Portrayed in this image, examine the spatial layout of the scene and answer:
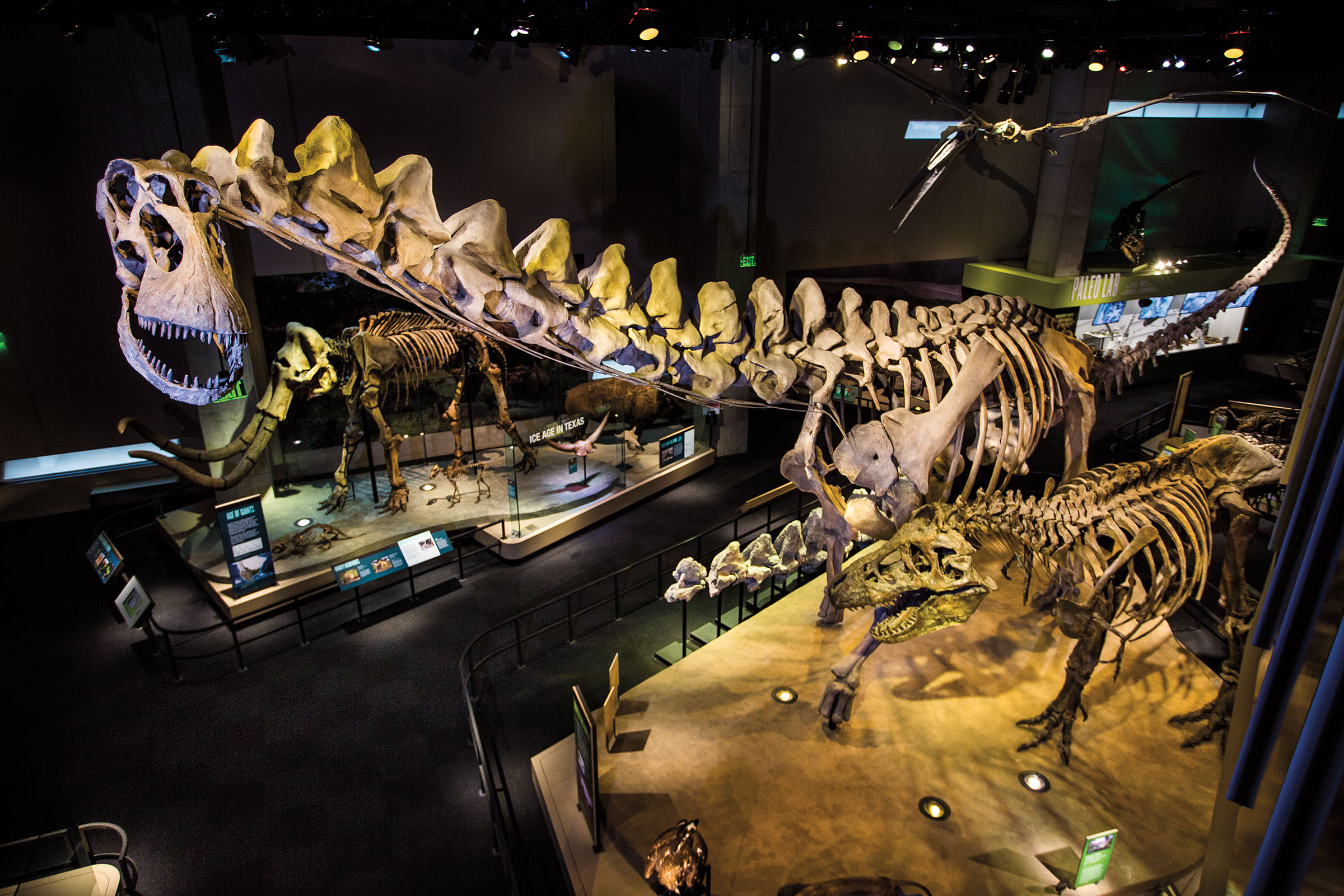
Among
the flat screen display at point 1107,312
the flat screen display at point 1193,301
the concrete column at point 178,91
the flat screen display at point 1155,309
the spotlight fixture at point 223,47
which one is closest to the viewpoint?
the concrete column at point 178,91

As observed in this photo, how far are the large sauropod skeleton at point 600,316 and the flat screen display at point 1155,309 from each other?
28.1 ft

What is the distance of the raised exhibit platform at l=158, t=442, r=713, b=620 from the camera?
7.25m

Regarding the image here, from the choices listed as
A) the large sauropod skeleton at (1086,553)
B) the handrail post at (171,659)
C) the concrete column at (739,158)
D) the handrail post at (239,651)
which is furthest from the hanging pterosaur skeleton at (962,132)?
the handrail post at (171,659)

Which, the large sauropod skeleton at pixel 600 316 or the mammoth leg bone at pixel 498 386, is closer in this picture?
the large sauropod skeleton at pixel 600 316

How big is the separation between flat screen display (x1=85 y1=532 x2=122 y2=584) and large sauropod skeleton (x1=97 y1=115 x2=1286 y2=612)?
2823 millimetres

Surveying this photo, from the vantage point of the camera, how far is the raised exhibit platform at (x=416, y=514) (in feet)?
23.8

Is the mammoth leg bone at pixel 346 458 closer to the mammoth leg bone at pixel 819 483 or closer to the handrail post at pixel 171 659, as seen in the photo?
the handrail post at pixel 171 659

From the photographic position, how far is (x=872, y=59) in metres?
10.3

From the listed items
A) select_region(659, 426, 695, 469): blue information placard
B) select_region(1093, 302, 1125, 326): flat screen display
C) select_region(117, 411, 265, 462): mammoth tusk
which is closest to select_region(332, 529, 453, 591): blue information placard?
select_region(117, 411, 265, 462): mammoth tusk

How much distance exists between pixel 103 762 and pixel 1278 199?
9.09 meters

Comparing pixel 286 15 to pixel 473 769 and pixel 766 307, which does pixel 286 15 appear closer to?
pixel 766 307

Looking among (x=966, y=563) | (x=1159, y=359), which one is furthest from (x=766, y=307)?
(x=1159, y=359)

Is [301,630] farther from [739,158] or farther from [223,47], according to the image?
[739,158]

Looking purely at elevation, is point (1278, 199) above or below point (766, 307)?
above
